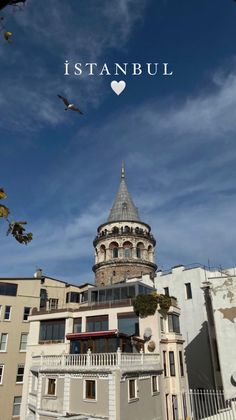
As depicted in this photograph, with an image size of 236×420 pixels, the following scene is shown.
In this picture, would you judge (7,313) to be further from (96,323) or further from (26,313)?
(96,323)

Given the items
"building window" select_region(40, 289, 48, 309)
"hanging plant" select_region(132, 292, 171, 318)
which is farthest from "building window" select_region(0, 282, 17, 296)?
"hanging plant" select_region(132, 292, 171, 318)

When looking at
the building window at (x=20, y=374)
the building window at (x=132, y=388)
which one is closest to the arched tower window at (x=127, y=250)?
the building window at (x=20, y=374)

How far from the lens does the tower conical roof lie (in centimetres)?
6469

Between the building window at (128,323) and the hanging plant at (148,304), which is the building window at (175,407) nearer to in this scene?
the building window at (128,323)

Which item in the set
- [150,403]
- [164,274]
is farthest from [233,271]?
[150,403]

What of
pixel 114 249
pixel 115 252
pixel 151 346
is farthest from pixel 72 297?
pixel 151 346

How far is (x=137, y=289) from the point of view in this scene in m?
38.5

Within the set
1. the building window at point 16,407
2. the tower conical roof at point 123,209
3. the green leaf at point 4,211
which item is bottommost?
the building window at point 16,407

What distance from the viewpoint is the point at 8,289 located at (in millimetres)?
43000

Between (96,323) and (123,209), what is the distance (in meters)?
33.2

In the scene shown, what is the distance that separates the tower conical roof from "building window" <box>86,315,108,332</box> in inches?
1152

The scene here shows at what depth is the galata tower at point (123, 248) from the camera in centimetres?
5897

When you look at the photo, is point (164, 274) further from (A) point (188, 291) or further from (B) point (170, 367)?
(B) point (170, 367)

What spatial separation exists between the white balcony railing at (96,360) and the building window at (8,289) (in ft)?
38.8
